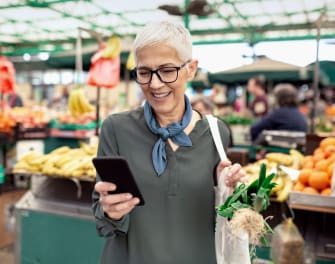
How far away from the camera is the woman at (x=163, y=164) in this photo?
1368 mm

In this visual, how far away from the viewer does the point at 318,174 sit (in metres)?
2.43

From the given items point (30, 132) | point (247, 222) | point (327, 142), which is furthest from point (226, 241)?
point (30, 132)

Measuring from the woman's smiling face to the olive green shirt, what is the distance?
112 mm

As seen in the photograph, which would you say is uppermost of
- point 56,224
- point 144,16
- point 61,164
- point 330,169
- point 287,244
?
point 144,16

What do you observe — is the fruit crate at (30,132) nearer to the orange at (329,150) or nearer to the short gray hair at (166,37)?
the orange at (329,150)

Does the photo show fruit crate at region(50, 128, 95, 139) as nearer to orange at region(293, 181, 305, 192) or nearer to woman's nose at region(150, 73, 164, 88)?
orange at region(293, 181, 305, 192)

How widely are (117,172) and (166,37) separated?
0.51 meters

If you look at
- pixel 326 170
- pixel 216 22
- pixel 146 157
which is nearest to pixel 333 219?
pixel 326 170

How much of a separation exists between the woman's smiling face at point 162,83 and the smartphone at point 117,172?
362 millimetres

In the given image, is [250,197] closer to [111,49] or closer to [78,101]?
[111,49]

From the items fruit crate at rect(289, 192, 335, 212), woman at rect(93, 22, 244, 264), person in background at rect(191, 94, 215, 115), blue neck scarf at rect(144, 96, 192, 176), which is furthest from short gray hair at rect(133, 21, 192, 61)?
person in background at rect(191, 94, 215, 115)

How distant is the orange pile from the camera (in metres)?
2.40

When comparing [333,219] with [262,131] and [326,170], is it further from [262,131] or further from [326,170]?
Result: [262,131]

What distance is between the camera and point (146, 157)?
1431mm
